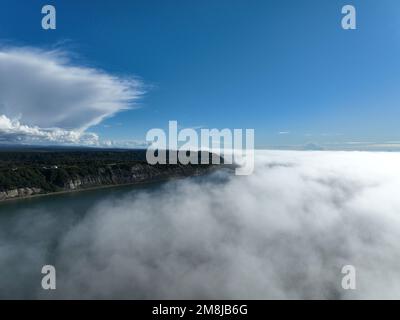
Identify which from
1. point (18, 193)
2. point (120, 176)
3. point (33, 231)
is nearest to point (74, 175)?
point (120, 176)

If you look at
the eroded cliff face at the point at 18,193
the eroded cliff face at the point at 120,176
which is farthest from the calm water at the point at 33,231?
the eroded cliff face at the point at 120,176

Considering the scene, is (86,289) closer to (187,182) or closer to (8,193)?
(8,193)

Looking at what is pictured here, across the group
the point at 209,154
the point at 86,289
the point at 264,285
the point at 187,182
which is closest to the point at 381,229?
the point at 264,285

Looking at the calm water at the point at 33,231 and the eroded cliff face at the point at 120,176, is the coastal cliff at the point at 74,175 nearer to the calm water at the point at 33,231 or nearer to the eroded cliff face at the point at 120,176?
the eroded cliff face at the point at 120,176

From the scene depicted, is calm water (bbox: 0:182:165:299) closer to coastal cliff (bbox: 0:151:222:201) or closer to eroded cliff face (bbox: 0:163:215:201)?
eroded cliff face (bbox: 0:163:215:201)

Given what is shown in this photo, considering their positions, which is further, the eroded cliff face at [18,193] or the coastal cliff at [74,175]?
the coastal cliff at [74,175]

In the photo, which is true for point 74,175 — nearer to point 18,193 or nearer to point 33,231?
point 18,193

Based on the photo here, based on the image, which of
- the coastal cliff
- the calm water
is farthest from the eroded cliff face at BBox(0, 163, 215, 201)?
the calm water

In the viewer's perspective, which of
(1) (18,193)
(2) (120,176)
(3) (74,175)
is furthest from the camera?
(2) (120,176)

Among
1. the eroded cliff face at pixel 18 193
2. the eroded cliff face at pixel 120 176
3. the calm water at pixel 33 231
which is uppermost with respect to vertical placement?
the eroded cliff face at pixel 120 176
